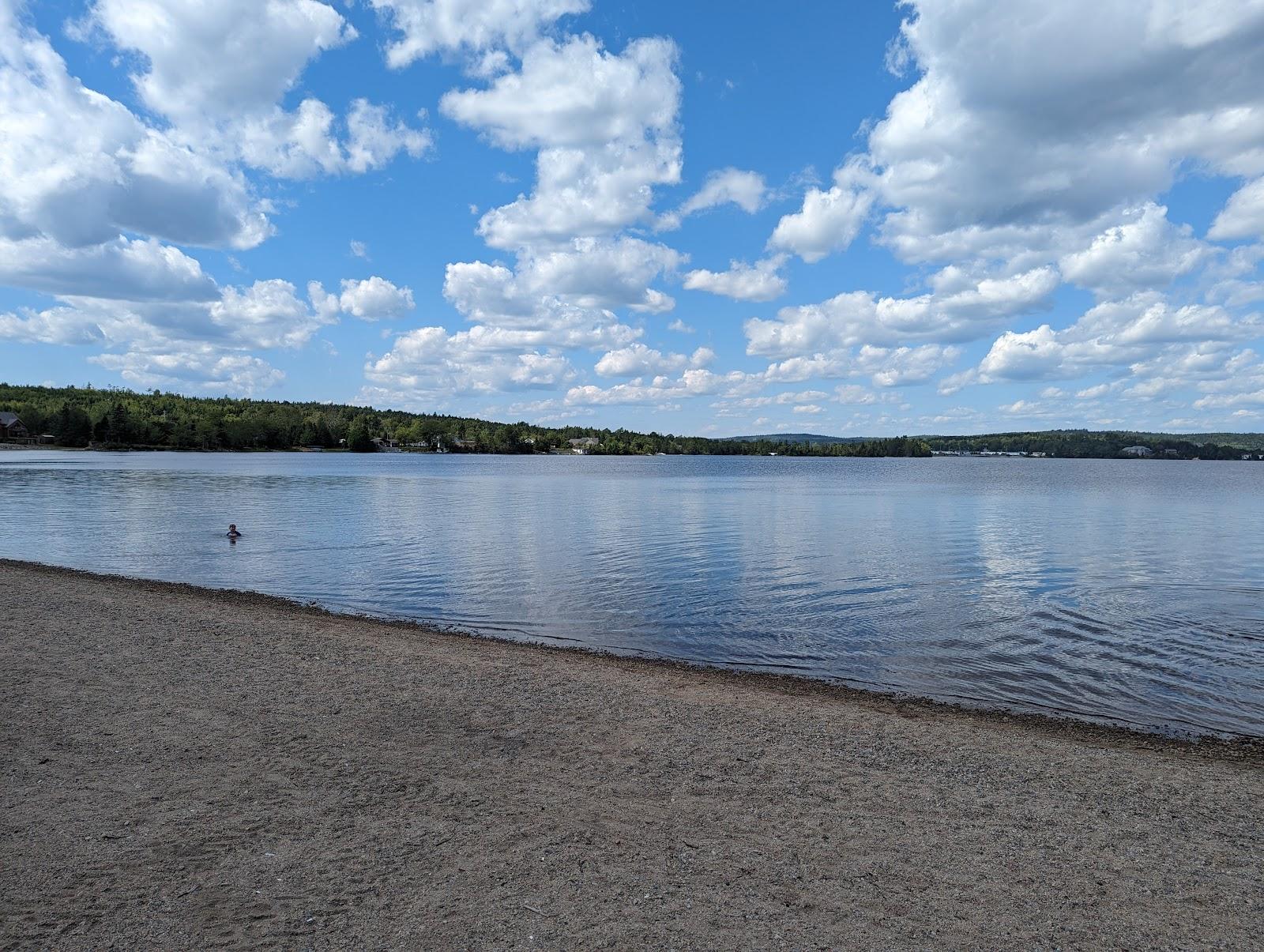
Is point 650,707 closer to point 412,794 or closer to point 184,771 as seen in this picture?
point 412,794

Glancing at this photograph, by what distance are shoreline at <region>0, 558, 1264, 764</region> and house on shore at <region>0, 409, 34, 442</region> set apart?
214679 millimetres

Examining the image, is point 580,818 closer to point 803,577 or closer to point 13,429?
point 803,577

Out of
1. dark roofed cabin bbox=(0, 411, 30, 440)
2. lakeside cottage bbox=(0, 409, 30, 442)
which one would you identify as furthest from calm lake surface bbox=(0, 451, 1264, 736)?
dark roofed cabin bbox=(0, 411, 30, 440)

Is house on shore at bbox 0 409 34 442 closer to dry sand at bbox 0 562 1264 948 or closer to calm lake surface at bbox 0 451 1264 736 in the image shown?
calm lake surface at bbox 0 451 1264 736

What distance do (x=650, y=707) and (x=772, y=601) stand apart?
34.5ft

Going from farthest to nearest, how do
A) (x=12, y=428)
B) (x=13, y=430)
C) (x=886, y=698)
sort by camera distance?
(x=13, y=430), (x=12, y=428), (x=886, y=698)

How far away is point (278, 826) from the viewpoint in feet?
20.3

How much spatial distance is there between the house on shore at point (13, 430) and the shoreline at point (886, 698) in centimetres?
21468

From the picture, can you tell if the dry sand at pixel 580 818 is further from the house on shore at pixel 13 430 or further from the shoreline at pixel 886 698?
the house on shore at pixel 13 430

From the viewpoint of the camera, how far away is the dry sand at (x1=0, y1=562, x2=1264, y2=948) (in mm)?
5023

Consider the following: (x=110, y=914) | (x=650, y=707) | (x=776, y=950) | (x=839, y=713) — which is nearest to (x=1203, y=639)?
(x=839, y=713)

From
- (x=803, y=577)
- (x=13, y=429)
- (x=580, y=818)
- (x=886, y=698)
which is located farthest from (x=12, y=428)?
(x=580, y=818)

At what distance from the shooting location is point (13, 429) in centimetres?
18512

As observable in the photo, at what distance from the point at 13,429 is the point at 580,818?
23317 cm
